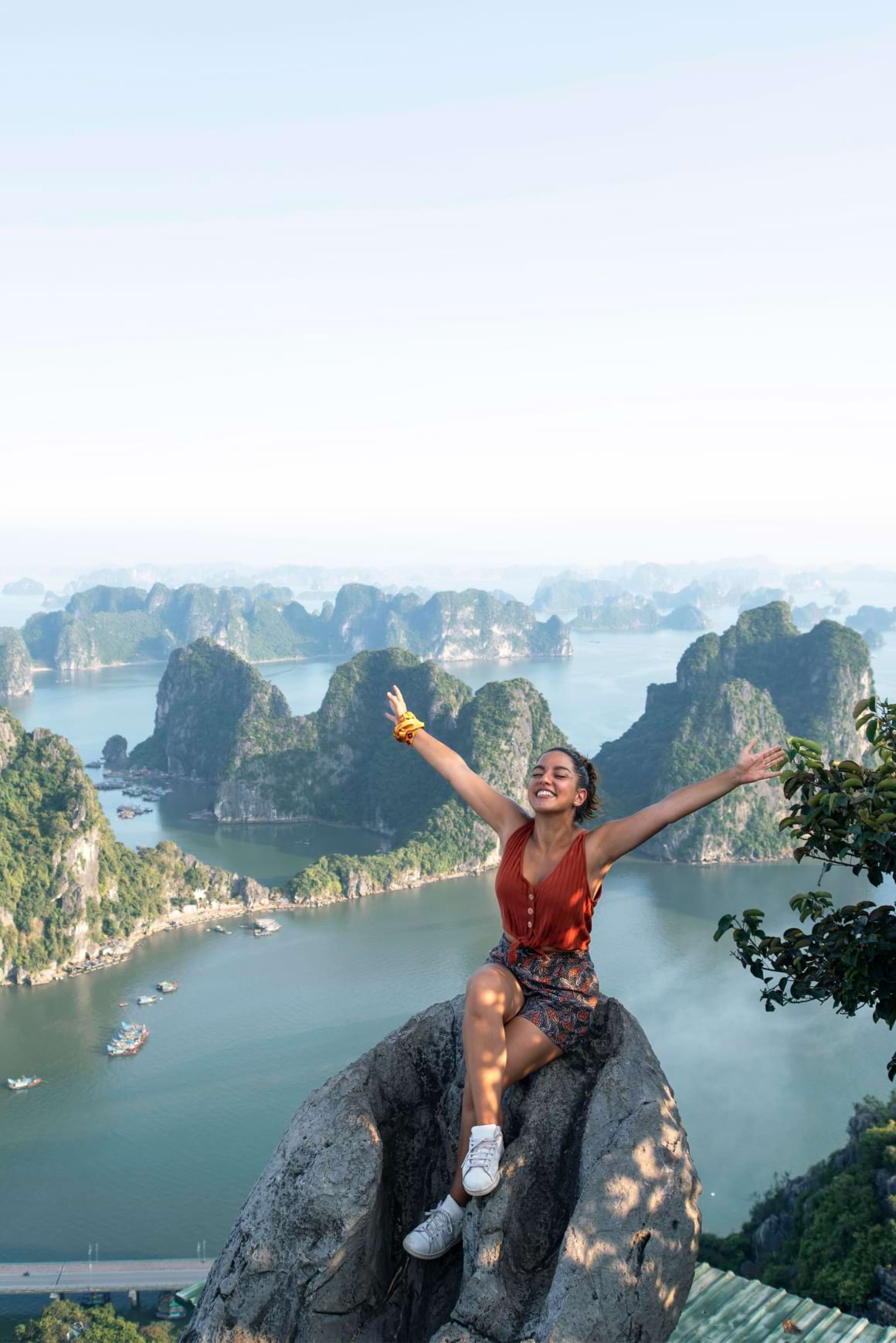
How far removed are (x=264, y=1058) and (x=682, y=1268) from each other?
1804 cm

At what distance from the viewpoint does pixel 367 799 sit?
39.7 metres

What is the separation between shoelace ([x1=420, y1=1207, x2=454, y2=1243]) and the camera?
106 inches

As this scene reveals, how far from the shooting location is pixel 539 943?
285 cm

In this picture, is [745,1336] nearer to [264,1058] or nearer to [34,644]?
[264,1058]

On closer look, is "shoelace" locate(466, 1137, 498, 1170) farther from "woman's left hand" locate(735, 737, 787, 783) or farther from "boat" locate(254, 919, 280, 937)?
"boat" locate(254, 919, 280, 937)

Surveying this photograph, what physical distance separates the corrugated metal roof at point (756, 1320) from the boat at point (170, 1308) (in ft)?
35.8

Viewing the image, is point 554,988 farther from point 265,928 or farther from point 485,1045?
point 265,928

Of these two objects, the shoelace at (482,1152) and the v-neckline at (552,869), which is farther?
the v-neckline at (552,869)

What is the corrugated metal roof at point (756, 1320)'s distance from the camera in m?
3.65

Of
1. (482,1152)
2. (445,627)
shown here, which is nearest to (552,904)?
(482,1152)

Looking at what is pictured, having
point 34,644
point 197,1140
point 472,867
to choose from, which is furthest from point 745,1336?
point 34,644

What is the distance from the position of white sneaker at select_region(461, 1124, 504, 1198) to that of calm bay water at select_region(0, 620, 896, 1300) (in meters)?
13.0

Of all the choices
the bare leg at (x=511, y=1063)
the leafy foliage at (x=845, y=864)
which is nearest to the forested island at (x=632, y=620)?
the leafy foliage at (x=845, y=864)

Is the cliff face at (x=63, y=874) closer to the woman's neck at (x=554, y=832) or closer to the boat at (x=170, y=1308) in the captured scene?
the boat at (x=170, y=1308)
